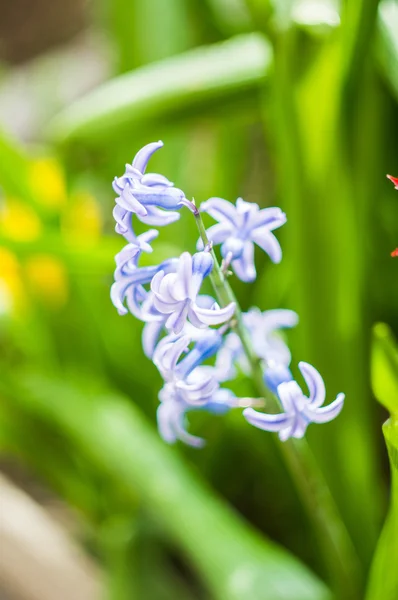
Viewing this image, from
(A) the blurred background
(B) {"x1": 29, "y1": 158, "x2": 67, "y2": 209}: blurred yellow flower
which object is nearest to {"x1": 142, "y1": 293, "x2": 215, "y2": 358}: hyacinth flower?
(A) the blurred background

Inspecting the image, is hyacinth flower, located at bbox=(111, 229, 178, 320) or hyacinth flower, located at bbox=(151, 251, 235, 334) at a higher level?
hyacinth flower, located at bbox=(111, 229, 178, 320)

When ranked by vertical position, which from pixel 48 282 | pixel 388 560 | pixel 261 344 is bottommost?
pixel 388 560

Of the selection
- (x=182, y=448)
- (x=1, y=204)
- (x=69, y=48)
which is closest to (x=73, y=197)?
(x=1, y=204)

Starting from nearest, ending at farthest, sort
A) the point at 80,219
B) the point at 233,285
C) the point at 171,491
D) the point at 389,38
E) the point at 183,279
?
the point at 183,279
the point at 389,38
the point at 171,491
the point at 233,285
the point at 80,219

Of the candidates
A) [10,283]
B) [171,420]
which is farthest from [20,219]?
[171,420]

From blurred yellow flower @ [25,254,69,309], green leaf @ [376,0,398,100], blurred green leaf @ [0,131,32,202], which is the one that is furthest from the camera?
blurred yellow flower @ [25,254,69,309]

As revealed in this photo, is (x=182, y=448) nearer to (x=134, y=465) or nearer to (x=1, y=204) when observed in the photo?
(x=134, y=465)

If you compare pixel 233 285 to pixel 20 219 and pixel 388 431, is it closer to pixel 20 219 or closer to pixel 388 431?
pixel 20 219

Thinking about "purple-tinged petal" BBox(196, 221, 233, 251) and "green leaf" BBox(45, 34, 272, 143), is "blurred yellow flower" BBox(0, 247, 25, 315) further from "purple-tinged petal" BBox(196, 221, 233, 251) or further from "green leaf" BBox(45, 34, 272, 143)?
"purple-tinged petal" BBox(196, 221, 233, 251)
